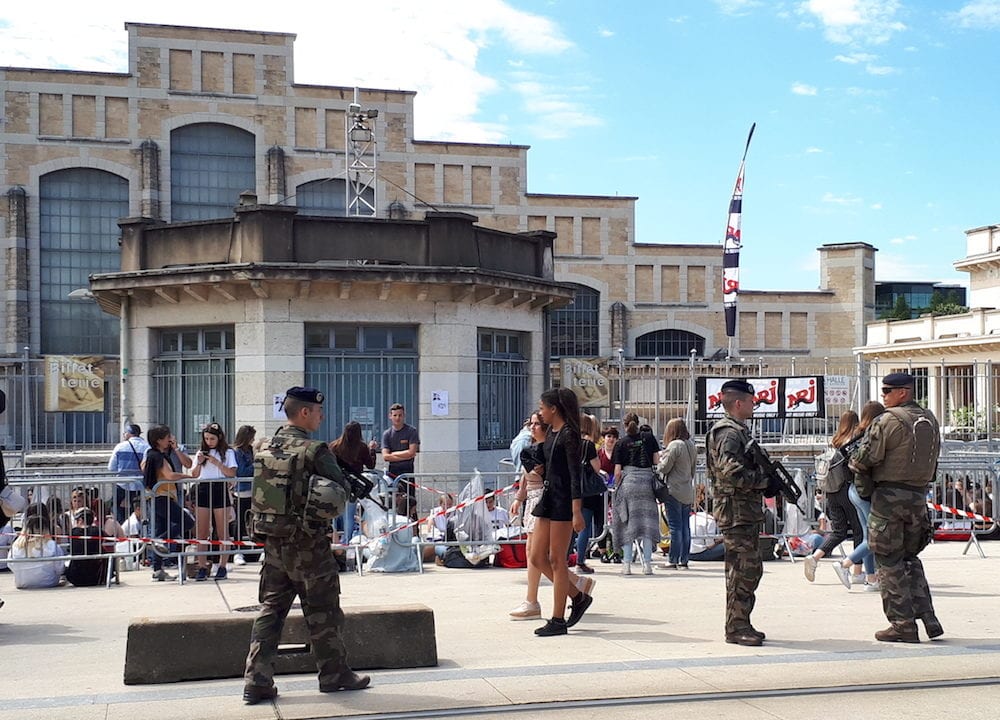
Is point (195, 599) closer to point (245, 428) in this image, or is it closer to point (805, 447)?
point (245, 428)

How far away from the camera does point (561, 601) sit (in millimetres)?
8867

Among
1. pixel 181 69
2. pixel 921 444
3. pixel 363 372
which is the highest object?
pixel 181 69

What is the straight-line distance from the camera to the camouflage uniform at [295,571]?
684 centimetres

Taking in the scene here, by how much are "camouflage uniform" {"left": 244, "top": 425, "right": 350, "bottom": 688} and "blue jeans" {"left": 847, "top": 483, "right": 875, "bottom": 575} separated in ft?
19.9

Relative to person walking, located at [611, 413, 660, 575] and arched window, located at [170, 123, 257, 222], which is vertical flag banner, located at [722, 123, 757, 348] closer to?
arched window, located at [170, 123, 257, 222]

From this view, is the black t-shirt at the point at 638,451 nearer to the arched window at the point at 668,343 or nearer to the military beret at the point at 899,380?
the military beret at the point at 899,380

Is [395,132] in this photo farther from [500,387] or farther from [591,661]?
[591,661]

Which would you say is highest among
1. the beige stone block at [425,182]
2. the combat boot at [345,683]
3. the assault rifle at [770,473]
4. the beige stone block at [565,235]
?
the beige stone block at [425,182]

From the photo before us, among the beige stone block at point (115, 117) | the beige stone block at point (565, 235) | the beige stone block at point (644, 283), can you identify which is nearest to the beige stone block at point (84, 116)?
the beige stone block at point (115, 117)

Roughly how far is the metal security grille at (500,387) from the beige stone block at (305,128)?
Answer: 30.7 m

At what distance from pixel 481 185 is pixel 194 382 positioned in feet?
114

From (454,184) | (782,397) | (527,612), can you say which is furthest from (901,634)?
(454,184)

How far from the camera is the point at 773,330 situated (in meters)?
55.8

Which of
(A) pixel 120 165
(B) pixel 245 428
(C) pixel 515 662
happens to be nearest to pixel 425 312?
(B) pixel 245 428
